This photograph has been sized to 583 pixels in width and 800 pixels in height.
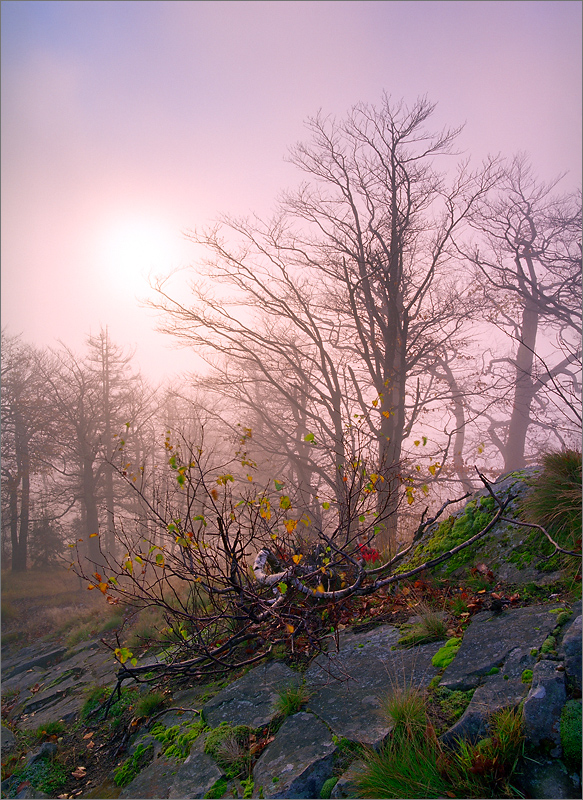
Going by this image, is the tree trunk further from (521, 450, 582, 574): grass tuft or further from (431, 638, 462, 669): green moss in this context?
(431, 638, 462, 669): green moss

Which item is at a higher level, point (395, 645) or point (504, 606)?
point (504, 606)

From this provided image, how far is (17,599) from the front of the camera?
655 inches

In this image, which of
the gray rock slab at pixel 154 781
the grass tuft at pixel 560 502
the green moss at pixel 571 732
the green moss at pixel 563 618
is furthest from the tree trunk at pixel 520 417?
the gray rock slab at pixel 154 781

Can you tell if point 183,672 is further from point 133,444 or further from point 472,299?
point 133,444

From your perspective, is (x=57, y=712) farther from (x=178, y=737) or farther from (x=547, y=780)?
(x=547, y=780)

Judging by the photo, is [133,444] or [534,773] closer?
[534,773]

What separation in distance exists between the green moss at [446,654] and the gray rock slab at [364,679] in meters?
0.05

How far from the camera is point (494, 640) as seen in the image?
2.93 m

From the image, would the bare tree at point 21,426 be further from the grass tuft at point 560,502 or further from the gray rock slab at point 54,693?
the grass tuft at point 560,502

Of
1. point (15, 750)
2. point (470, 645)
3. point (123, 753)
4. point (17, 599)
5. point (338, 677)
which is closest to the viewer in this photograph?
point (470, 645)

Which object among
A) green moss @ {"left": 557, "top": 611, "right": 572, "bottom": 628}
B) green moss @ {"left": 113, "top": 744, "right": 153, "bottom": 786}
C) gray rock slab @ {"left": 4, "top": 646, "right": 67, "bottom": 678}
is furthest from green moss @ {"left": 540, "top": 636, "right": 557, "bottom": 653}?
gray rock slab @ {"left": 4, "top": 646, "right": 67, "bottom": 678}

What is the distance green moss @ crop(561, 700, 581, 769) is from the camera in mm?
2074

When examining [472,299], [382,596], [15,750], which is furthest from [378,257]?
[15,750]

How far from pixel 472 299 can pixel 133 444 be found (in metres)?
17.7
